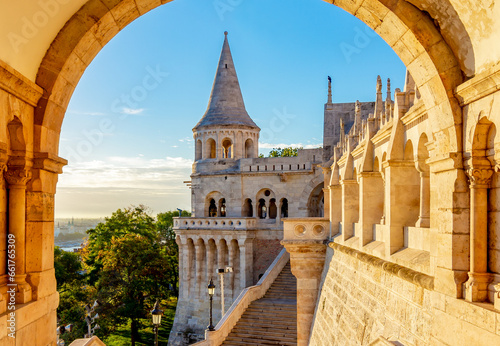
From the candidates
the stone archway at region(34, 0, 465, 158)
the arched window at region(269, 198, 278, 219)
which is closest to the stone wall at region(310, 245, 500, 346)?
the stone archway at region(34, 0, 465, 158)

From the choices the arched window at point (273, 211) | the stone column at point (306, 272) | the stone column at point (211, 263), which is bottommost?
the stone column at point (211, 263)

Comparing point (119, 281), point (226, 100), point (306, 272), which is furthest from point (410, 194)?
point (119, 281)

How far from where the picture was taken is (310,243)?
48.6 feet

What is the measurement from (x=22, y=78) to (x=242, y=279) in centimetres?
2390

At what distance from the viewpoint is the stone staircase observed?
1817 centimetres

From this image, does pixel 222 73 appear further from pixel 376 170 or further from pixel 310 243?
pixel 376 170

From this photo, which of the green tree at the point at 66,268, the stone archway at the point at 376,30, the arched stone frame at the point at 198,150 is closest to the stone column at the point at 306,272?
the stone archway at the point at 376,30

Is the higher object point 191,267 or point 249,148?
point 249,148

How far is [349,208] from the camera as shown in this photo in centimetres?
1191

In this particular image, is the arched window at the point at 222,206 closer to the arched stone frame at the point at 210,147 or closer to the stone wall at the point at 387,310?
the arched stone frame at the point at 210,147

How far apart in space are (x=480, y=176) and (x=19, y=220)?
4229mm

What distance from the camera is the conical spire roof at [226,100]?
98.0 ft

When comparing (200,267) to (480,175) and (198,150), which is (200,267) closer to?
(198,150)

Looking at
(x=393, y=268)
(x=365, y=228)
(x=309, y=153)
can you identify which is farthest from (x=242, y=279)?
(x=393, y=268)
